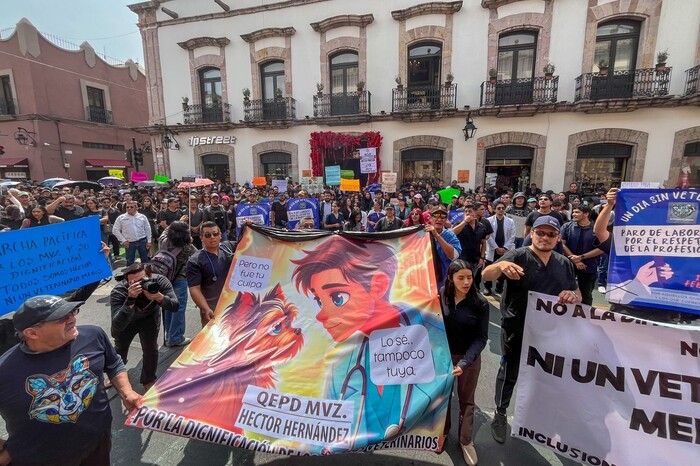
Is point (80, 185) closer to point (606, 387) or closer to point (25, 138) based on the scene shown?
point (25, 138)

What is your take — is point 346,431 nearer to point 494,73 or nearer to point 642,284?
point 642,284

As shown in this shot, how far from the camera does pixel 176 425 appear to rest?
7.38 feet

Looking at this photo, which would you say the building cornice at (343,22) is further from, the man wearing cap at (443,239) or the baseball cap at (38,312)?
the baseball cap at (38,312)

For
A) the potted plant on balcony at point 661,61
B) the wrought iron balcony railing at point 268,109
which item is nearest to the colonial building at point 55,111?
the wrought iron balcony railing at point 268,109

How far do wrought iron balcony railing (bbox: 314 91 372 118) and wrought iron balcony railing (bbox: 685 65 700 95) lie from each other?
1163cm

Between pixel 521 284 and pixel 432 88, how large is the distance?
13227 mm

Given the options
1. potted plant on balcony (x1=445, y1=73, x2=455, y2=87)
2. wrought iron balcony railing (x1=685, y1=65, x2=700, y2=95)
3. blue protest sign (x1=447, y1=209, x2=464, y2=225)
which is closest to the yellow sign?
blue protest sign (x1=447, y1=209, x2=464, y2=225)

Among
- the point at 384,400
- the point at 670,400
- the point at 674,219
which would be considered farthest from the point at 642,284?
the point at 384,400

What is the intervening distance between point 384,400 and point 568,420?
1.45 m

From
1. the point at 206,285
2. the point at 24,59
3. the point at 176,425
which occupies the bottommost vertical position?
the point at 176,425

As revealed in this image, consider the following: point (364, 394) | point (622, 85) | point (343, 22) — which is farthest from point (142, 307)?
point (622, 85)

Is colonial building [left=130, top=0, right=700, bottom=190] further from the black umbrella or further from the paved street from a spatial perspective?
the paved street

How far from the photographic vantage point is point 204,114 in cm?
1755

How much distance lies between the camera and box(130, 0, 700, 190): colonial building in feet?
40.6
